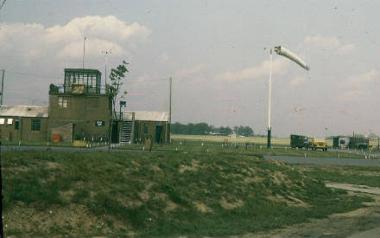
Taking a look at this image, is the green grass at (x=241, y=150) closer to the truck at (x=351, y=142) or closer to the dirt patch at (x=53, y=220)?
the truck at (x=351, y=142)

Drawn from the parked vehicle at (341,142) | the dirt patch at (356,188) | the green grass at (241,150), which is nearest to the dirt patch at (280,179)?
the dirt patch at (356,188)

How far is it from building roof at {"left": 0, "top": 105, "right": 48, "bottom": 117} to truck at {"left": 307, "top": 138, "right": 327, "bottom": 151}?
44.1m

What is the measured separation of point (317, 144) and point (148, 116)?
96.4ft

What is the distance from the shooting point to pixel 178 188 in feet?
63.0

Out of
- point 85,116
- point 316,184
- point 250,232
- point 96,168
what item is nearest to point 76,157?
point 96,168

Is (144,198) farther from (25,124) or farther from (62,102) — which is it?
(25,124)

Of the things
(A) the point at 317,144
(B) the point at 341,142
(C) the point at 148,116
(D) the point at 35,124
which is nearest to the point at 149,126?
(C) the point at 148,116

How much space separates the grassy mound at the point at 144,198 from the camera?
14.3 meters

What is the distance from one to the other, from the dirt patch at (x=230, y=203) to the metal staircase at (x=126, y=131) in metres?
52.9

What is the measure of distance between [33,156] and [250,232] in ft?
25.2

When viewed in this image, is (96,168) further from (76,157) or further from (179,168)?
(179,168)

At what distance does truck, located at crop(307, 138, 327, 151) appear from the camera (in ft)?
283

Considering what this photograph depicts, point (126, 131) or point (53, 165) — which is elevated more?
point (126, 131)

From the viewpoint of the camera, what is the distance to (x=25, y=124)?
71.2m
